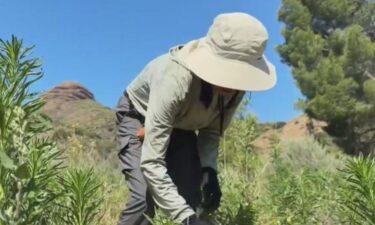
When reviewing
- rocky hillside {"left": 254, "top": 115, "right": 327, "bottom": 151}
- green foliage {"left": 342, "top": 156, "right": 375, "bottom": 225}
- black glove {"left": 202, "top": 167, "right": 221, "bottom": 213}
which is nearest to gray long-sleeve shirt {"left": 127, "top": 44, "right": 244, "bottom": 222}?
black glove {"left": 202, "top": 167, "right": 221, "bottom": 213}

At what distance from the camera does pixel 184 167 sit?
11.6 ft

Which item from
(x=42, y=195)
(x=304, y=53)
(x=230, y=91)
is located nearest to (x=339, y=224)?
(x=230, y=91)

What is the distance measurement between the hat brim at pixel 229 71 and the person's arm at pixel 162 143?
0.12 meters

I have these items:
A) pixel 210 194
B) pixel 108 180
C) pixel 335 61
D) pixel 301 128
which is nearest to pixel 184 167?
pixel 210 194

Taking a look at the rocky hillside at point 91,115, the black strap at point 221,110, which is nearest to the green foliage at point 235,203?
the black strap at point 221,110

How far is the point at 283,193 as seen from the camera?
4.32 meters

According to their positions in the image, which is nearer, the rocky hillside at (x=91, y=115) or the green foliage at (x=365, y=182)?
the green foliage at (x=365, y=182)

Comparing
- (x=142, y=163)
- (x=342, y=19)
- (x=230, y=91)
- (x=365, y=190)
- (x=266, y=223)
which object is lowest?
(x=266, y=223)

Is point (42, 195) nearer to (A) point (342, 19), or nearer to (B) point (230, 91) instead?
(B) point (230, 91)

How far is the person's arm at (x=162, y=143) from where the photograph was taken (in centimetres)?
301

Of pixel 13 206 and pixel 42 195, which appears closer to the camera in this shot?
pixel 13 206

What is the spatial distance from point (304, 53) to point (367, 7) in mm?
4008

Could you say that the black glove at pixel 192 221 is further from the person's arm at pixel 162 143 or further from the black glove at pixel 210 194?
the black glove at pixel 210 194

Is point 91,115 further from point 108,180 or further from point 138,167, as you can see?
point 138,167
